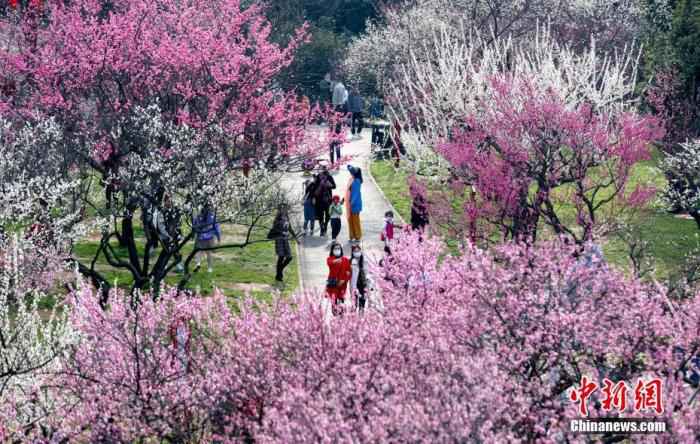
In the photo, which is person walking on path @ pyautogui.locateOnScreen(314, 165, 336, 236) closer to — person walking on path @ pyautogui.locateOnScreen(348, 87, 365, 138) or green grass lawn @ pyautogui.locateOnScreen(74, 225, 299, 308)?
green grass lawn @ pyautogui.locateOnScreen(74, 225, 299, 308)

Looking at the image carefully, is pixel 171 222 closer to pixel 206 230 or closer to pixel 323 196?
pixel 206 230

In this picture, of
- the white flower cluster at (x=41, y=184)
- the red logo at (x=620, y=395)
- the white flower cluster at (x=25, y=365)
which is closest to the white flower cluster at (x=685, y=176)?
the white flower cluster at (x=41, y=184)

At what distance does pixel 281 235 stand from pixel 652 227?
11.4 m

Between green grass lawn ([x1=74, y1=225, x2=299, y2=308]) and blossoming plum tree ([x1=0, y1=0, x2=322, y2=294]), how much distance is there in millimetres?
884

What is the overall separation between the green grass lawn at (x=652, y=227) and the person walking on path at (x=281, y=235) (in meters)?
5.51

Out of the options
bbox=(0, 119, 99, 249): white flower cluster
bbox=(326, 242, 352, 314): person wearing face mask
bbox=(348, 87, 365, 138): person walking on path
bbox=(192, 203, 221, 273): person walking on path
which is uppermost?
bbox=(348, 87, 365, 138): person walking on path

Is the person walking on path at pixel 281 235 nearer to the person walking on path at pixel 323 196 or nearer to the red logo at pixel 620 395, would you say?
the person walking on path at pixel 323 196

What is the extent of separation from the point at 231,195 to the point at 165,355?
519 centimetres

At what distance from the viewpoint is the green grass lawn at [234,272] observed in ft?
68.6

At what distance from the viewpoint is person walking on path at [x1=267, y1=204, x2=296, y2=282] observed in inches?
776

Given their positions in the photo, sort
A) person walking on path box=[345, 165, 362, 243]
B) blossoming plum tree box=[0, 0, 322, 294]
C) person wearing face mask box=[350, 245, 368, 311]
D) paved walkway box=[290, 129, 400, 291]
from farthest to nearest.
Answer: person walking on path box=[345, 165, 362, 243], paved walkway box=[290, 129, 400, 291], person wearing face mask box=[350, 245, 368, 311], blossoming plum tree box=[0, 0, 322, 294]

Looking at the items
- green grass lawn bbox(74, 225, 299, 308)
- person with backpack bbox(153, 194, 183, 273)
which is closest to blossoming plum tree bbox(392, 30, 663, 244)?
green grass lawn bbox(74, 225, 299, 308)

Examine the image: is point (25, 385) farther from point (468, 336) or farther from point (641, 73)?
point (641, 73)

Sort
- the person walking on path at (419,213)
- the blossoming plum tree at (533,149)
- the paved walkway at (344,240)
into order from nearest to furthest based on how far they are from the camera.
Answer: the blossoming plum tree at (533,149)
the paved walkway at (344,240)
the person walking on path at (419,213)
